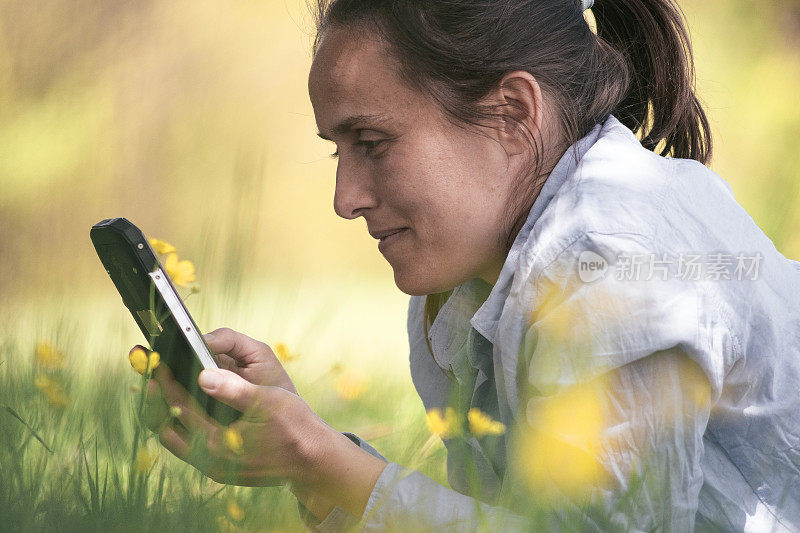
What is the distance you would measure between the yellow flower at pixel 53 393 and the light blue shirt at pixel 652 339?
1.38ft

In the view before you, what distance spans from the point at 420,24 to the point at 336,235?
2598 millimetres

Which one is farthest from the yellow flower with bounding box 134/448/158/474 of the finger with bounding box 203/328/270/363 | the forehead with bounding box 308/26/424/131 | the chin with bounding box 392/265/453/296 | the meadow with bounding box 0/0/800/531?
the forehead with bounding box 308/26/424/131

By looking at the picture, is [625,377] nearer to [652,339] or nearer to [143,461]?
[652,339]

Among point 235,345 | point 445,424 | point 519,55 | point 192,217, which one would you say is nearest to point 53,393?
point 235,345

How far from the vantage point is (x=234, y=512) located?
96 centimetres

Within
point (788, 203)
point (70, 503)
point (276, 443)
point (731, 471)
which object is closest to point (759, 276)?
point (788, 203)

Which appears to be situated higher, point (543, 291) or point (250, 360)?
point (543, 291)

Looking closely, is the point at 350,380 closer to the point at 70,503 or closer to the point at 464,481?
the point at 464,481

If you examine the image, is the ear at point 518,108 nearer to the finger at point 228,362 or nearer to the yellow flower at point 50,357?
the finger at point 228,362

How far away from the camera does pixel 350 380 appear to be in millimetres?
1542

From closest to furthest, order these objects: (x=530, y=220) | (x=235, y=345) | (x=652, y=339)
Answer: (x=652, y=339) < (x=530, y=220) < (x=235, y=345)

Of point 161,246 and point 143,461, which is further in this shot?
point 161,246

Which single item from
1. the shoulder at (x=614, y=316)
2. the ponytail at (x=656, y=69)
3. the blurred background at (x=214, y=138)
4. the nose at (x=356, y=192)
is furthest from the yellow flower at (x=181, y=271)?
the ponytail at (x=656, y=69)

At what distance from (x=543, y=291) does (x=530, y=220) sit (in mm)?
168
